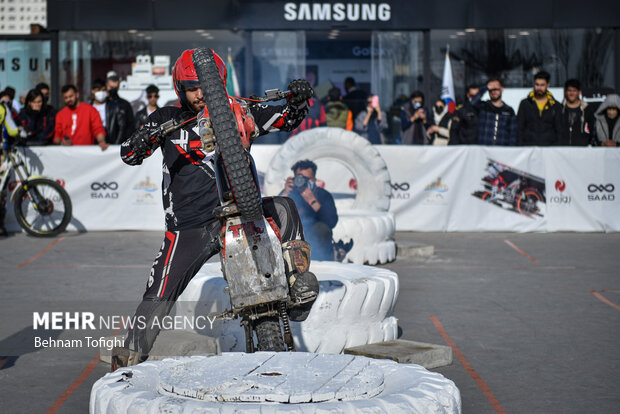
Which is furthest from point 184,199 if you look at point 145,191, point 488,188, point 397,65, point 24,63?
point 24,63

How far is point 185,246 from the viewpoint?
17.8 feet

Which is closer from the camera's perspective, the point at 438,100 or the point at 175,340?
the point at 175,340

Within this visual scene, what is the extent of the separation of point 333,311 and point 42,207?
9156 millimetres

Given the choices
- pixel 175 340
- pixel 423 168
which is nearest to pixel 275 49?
pixel 423 168

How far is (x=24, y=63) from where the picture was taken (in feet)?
72.0

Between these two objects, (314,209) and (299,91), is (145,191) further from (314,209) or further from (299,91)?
(299,91)

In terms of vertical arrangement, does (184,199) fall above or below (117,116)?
below

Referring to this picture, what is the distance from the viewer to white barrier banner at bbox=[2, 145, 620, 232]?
1560 centimetres

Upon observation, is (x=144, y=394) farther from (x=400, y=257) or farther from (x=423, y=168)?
(x=423, y=168)

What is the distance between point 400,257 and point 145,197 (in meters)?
4.91

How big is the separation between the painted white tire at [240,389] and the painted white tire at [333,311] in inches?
81.5

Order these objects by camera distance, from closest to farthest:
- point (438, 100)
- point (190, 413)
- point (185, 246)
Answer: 1. point (190, 413)
2. point (185, 246)
3. point (438, 100)

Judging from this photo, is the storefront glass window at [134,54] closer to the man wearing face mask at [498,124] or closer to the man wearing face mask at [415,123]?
the man wearing face mask at [415,123]

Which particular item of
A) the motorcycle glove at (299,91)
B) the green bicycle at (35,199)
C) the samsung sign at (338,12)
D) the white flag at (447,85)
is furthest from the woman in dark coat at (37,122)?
the motorcycle glove at (299,91)
